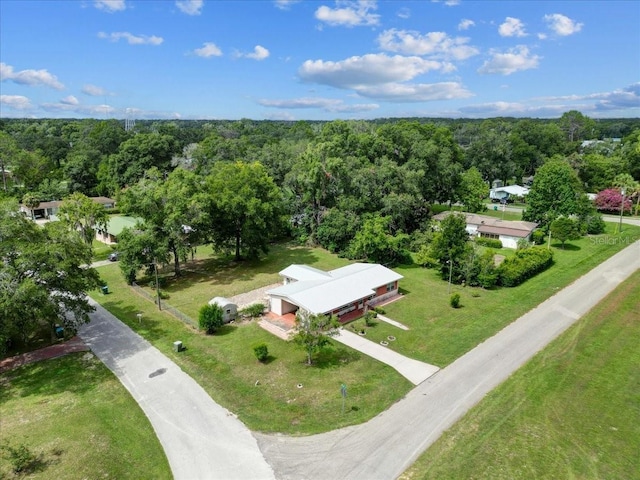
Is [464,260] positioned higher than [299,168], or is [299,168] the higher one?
[299,168]

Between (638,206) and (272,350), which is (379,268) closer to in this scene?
(272,350)

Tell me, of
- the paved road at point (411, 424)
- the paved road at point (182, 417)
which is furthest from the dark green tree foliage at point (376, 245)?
the paved road at point (182, 417)

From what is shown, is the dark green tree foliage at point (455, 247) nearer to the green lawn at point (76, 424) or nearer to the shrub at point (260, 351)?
the shrub at point (260, 351)

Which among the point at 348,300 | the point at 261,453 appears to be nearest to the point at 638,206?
the point at 348,300

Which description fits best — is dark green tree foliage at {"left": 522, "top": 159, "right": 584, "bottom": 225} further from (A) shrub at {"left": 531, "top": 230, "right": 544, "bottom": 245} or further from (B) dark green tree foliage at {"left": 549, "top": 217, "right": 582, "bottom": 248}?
(B) dark green tree foliage at {"left": 549, "top": 217, "right": 582, "bottom": 248}

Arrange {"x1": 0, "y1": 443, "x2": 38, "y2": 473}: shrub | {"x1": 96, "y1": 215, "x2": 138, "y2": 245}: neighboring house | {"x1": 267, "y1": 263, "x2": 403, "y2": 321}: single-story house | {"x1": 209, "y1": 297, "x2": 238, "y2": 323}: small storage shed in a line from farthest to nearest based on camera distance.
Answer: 1. {"x1": 96, "y1": 215, "x2": 138, "y2": 245}: neighboring house
2. {"x1": 209, "y1": 297, "x2": 238, "y2": 323}: small storage shed
3. {"x1": 267, "y1": 263, "x2": 403, "y2": 321}: single-story house
4. {"x1": 0, "y1": 443, "x2": 38, "y2": 473}: shrub

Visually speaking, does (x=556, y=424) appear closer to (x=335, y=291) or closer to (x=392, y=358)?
(x=392, y=358)

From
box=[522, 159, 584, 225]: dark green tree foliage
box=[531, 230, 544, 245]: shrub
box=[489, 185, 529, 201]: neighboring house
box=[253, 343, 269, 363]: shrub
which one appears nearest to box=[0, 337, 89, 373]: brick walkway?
box=[253, 343, 269, 363]: shrub
